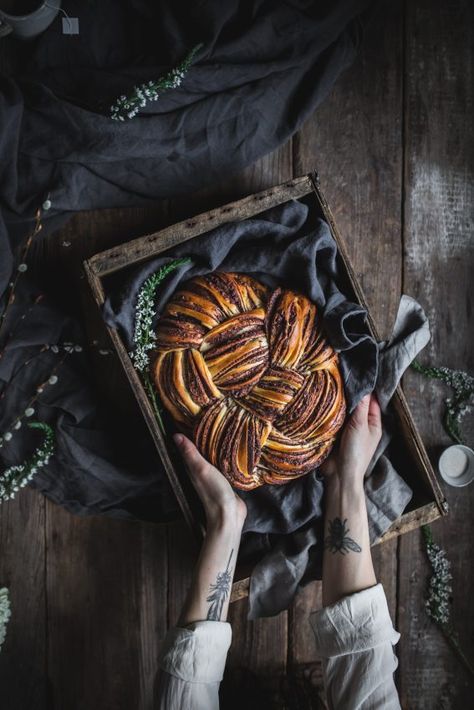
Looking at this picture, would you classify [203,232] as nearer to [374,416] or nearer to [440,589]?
[374,416]

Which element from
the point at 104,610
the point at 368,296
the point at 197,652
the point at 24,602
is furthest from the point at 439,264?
the point at 24,602

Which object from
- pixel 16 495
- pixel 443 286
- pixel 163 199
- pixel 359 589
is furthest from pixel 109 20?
pixel 359 589

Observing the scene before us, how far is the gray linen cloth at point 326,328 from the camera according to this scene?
120cm

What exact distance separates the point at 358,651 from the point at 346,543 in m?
0.19

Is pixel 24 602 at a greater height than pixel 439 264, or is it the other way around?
pixel 439 264

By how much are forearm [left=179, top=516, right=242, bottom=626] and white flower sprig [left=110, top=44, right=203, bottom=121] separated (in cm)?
81

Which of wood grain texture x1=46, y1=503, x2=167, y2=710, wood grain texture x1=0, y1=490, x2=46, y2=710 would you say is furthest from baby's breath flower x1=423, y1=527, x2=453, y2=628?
wood grain texture x1=0, y1=490, x2=46, y2=710

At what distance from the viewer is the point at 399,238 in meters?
1.42

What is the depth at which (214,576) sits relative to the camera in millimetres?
1223

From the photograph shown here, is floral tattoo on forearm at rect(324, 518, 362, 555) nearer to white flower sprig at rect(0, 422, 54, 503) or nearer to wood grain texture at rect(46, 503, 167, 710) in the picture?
wood grain texture at rect(46, 503, 167, 710)

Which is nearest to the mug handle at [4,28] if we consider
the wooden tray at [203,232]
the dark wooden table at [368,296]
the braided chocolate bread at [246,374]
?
the dark wooden table at [368,296]

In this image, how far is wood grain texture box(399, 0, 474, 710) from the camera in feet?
4.58

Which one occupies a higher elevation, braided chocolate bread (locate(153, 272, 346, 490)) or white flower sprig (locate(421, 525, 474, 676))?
braided chocolate bread (locate(153, 272, 346, 490))

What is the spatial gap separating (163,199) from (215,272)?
9.6 inches
